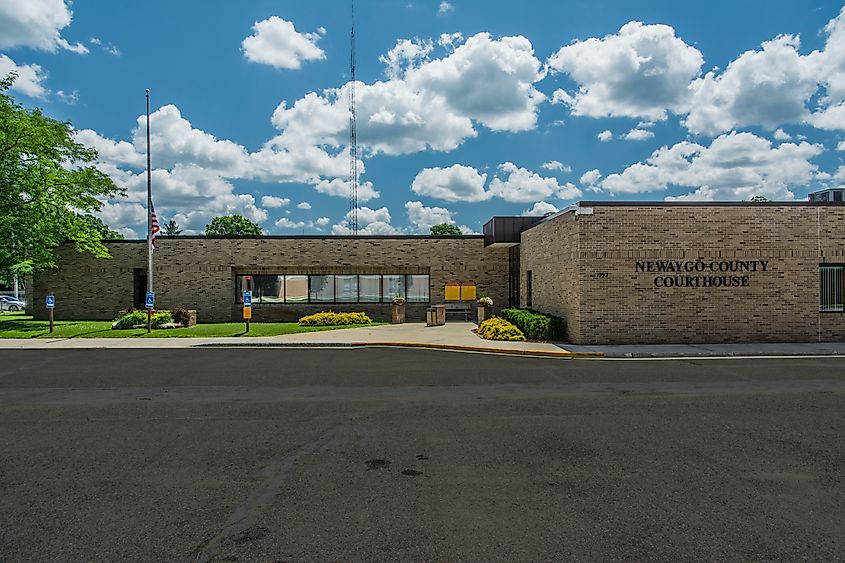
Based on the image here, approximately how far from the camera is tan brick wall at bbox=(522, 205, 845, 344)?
55.8 feet

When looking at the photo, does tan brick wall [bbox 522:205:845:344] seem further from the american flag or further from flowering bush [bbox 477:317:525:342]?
the american flag

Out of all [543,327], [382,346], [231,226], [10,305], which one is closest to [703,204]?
[543,327]

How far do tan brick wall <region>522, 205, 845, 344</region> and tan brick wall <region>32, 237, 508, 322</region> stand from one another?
10.5 metres

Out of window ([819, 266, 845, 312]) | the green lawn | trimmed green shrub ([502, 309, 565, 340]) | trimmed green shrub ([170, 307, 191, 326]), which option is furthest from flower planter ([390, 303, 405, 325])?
window ([819, 266, 845, 312])

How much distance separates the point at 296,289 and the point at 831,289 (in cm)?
2222

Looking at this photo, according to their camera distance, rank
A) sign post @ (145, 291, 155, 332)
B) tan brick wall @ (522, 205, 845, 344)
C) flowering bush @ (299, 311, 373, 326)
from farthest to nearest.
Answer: flowering bush @ (299, 311, 373, 326)
sign post @ (145, 291, 155, 332)
tan brick wall @ (522, 205, 845, 344)

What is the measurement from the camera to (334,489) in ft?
17.5

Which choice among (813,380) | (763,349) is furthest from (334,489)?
(763,349)

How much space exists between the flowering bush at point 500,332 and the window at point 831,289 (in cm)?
979

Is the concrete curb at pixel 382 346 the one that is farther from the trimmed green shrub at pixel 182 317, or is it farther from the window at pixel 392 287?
the window at pixel 392 287

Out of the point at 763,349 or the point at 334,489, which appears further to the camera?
the point at 763,349

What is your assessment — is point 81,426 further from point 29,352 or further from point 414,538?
point 29,352

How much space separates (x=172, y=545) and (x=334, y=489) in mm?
1566

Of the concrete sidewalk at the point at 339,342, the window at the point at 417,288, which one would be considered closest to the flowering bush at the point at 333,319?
the window at the point at 417,288
